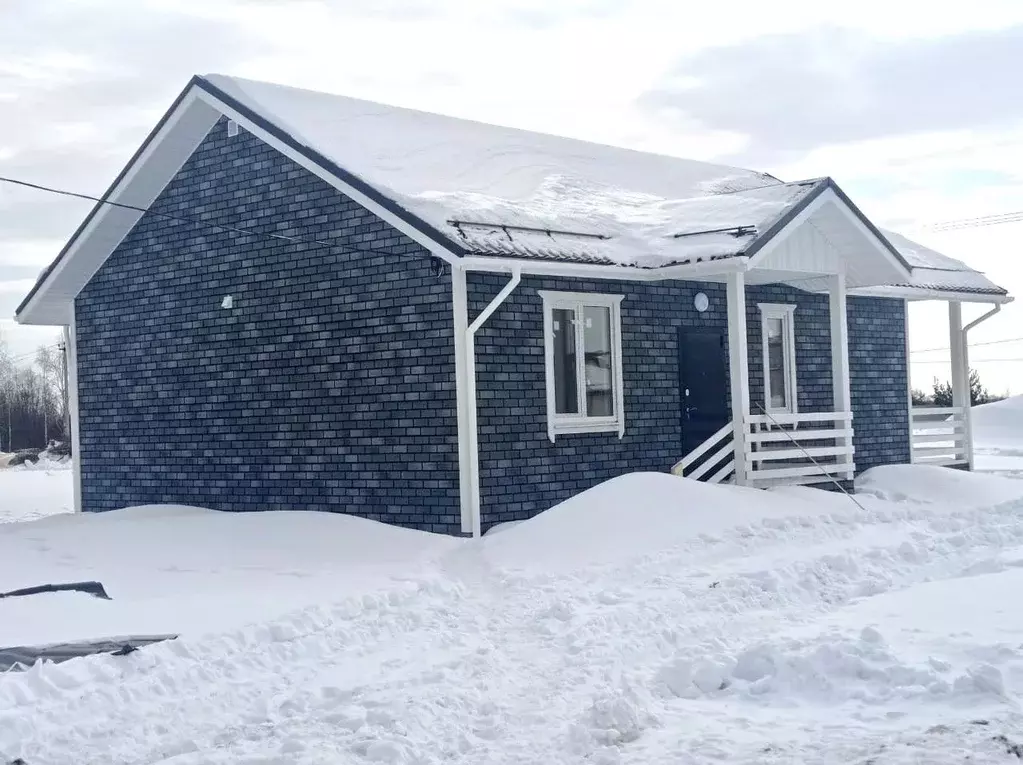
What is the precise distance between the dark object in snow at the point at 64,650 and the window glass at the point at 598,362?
754 centimetres

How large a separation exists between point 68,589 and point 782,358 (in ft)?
36.1

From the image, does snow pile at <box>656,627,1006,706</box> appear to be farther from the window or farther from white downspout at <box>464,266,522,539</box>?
the window

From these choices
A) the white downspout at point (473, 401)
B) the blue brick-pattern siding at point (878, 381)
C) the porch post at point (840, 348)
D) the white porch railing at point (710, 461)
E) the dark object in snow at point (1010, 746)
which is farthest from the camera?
the blue brick-pattern siding at point (878, 381)

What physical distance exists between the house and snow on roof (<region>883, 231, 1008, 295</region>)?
1684 millimetres

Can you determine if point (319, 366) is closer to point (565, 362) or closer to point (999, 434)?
point (565, 362)

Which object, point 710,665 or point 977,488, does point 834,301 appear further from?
point 710,665

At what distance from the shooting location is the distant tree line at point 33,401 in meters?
67.7

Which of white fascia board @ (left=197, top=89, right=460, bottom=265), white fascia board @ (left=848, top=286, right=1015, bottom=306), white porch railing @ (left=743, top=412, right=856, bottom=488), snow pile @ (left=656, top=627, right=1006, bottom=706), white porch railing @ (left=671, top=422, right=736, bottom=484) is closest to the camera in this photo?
snow pile @ (left=656, top=627, right=1006, bottom=706)

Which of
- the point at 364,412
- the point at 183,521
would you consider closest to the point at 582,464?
the point at 364,412

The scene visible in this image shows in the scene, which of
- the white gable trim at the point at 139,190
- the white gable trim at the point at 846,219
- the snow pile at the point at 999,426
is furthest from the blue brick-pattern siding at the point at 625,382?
the snow pile at the point at 999,426

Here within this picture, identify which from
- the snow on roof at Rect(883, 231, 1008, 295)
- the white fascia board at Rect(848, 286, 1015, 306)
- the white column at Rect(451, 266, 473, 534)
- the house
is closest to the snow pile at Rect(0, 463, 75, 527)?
the house

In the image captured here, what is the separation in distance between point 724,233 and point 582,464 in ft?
10.8

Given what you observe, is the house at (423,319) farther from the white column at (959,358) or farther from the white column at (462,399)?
the white column at (959,358)

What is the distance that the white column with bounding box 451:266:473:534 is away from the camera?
42.7 feet
